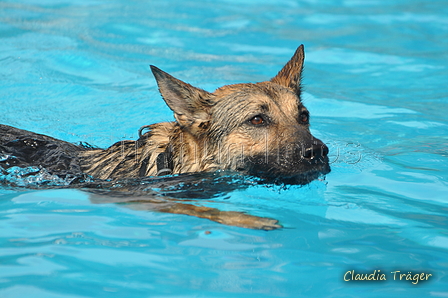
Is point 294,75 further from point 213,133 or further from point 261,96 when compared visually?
point 213,133

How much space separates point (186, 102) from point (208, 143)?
550mm

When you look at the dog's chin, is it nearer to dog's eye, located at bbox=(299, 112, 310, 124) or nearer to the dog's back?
dog's eye, located at bbox=(299, 112, 310, 124)

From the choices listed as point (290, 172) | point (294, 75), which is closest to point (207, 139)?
point (290, 172)

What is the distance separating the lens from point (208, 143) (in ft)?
20.6

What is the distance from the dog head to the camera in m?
5.86

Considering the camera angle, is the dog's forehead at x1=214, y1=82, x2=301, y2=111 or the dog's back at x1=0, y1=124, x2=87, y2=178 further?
the dog's back at x1=0, y1=124, x2=87, y2=178

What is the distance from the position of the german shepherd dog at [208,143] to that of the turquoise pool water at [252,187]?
43 centimetres

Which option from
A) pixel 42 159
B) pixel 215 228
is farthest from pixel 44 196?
pixel 215 228

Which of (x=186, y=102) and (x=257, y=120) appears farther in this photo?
(x=186, y=102)

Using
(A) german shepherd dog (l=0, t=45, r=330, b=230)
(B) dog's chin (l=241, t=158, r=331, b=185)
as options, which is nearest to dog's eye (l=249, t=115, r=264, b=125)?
(A) german shepherd dog (l=0, t=45, r=330, b=230)

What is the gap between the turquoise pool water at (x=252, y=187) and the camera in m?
4.47

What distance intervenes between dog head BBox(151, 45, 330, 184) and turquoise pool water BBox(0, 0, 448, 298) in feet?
1.41

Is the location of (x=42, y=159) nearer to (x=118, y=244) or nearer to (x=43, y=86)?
(x=118, y=244)

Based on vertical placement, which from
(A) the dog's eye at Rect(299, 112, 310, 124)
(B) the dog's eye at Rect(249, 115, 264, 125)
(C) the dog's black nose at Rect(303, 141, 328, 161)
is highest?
(A) the dog's eye at Rect(299, 112, 310, 124)
